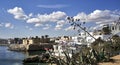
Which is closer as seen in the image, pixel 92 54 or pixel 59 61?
pixel 59 61

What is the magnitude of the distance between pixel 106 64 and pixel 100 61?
3.84 feet

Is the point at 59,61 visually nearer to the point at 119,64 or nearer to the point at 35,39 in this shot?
the point at 119,64

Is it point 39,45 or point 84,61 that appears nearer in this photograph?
point 84,61

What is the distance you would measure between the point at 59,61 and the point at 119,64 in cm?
505

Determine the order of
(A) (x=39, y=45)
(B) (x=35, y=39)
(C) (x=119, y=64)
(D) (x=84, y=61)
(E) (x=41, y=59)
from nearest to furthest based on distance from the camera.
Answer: (D) (x=84, y=61)
(C) (x=119, y=64)
(E) (x=41, y=59)
(A) (x=39, y=45)
(B) (x=35, y=39)

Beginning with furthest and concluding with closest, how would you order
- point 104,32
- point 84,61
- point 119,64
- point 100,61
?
point 104,32, point 100,61, point 119,64, point 84,61

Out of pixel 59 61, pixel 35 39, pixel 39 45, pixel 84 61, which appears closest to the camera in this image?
pixel 59 61

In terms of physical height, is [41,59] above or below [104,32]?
below

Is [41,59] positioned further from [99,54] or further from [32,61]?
[99,54]

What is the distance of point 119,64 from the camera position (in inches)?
645

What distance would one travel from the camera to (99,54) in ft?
58.9

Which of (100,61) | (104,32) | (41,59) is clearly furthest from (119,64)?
(104,32)

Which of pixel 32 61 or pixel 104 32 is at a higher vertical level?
pixel 104 32

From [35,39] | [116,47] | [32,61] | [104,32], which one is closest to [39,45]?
[35,39]
